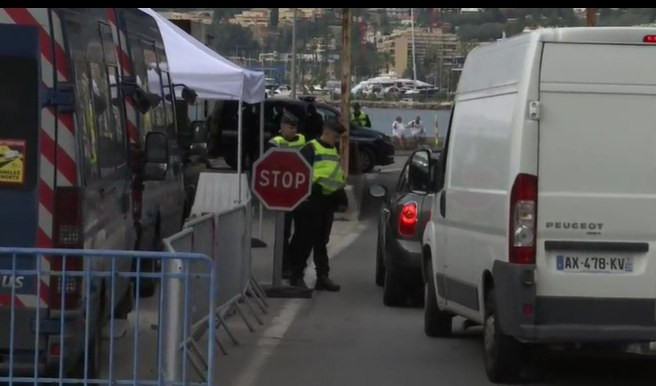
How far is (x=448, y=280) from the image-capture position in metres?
10.1

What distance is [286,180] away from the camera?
1335cm

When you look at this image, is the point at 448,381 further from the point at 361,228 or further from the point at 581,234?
the point at 361,228

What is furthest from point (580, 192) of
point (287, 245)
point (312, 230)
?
point (287, 245)

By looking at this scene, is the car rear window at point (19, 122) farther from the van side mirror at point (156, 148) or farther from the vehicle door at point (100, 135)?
the van side mirror at point (156, 148)

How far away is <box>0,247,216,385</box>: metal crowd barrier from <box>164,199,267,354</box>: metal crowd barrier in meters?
1.26

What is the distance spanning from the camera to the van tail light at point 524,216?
321 inches

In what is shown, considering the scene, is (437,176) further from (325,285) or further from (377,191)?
(325,285)

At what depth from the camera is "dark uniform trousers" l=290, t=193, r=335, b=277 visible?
14.1 m

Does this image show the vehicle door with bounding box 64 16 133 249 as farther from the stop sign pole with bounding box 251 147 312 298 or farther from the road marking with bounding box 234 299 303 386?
the stop sign pole with bounding box 251 147 312 298

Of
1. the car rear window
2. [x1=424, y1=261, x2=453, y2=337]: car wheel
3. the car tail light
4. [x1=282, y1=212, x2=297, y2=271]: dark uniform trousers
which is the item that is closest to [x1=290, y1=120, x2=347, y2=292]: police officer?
[x1=282, y1=212, x2=297, y2=271]: dark uniform trousers

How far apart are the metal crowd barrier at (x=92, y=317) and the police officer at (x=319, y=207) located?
5.96m

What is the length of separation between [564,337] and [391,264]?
4787 millimetres

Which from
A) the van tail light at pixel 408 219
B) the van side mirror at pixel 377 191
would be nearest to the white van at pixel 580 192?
the van tail light at pixel 408 219

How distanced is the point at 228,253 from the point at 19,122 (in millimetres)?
3696
